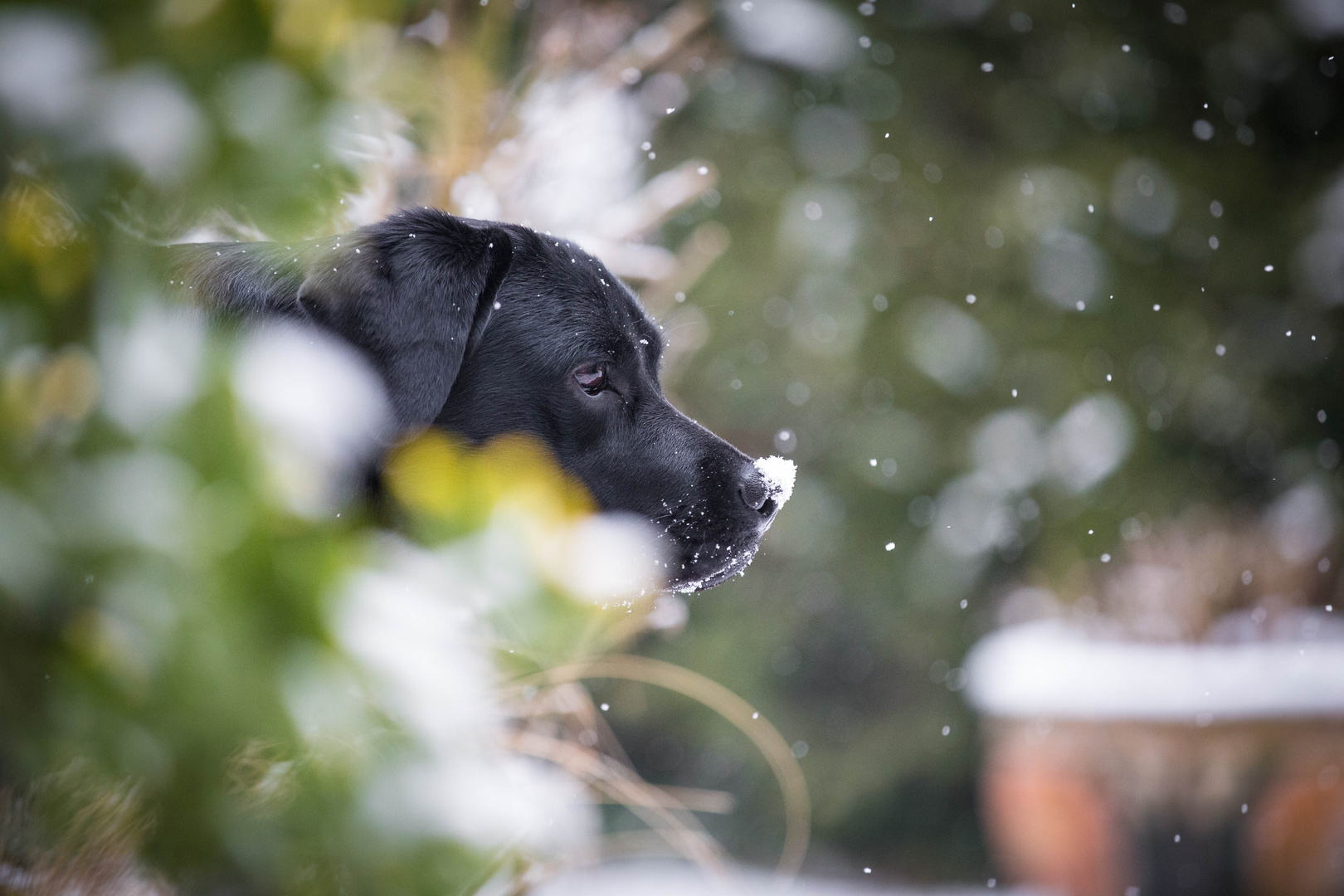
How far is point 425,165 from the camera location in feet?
6.35

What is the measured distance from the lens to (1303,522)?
445 centimetres

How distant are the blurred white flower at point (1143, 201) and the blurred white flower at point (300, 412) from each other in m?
5.00

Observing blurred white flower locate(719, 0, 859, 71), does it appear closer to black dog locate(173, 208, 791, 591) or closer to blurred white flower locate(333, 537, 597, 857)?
black dog locate(173, 208, 791, 591)

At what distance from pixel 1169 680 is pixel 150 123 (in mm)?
3702

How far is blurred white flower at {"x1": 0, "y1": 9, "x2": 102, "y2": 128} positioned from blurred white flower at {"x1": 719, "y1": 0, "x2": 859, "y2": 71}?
12.4 ft

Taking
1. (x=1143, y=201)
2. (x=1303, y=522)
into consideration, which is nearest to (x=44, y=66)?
(x=1143, y=201)

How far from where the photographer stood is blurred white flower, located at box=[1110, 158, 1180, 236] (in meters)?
4.66

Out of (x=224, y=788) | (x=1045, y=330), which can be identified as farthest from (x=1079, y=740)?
(x=224, y=788)

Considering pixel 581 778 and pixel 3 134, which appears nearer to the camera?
pixel 3 134

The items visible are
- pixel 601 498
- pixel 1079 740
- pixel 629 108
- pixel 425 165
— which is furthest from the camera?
pixel 1079 740

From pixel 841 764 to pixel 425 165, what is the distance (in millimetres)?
3562

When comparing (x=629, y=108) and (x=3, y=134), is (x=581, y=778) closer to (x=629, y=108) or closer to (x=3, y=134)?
(x=3, y=134)

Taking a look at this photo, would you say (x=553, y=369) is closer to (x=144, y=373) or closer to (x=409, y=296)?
(x=409, y=296)

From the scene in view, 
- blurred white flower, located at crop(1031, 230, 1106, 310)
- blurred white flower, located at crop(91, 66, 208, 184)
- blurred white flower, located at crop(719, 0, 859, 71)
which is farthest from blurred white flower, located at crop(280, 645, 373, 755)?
blurred white flower, located at crop(1031, 230, 1106, 310)
